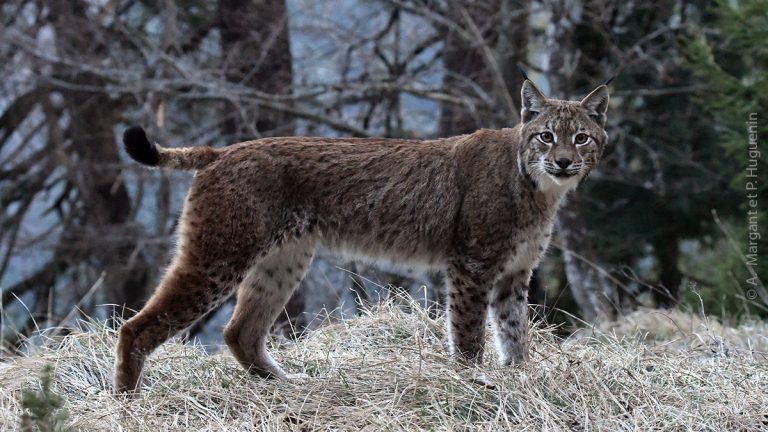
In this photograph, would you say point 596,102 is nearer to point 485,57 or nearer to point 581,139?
point 581,139

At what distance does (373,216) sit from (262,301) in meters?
0.80

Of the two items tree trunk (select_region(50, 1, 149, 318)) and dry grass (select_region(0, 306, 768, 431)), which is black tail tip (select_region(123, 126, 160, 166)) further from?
tree trunk (select_region(50, 1, 149, 318))

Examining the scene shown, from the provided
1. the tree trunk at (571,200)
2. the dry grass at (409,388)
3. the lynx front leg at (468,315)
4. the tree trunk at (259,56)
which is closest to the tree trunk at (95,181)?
the tree trunk at (259,56)

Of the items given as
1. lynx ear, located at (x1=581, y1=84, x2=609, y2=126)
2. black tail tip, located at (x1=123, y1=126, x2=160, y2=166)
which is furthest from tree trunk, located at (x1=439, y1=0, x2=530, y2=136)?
black tail tip, located at (x1=123, y1=126, x2=160, y2=166)

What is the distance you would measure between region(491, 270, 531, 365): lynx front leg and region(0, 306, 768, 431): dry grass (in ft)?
0.39

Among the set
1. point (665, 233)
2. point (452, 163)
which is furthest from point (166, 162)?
point (665, 233)

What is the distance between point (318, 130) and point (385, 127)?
79 centimetres

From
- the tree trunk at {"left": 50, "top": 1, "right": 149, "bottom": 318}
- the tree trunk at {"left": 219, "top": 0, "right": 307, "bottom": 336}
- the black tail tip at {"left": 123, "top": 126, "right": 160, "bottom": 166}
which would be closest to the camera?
the black tail tip at {"left": 123, "top": 126, "right": 160, "bottom": 166}

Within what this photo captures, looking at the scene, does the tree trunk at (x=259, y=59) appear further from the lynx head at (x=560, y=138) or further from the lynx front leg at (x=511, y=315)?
the lynx head at (x=560, y=138)

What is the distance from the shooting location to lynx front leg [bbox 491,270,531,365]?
617 centimetres

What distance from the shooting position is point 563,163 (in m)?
5.98

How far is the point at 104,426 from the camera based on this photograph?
15.6 ft

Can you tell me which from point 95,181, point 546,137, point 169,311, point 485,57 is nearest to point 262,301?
point 169,311

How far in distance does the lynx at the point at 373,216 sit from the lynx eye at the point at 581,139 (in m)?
0.01
